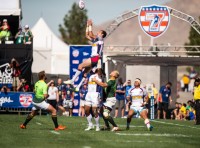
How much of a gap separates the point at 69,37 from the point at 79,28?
362 centimetres

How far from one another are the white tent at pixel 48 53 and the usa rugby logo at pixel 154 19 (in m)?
8.01

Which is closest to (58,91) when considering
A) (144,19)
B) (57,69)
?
(144,19)

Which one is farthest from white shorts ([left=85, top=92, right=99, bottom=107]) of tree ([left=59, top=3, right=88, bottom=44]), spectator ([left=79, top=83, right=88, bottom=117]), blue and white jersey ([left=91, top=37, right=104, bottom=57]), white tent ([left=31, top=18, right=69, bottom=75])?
tree ([left=59, top=3, right=88, bottom=44])

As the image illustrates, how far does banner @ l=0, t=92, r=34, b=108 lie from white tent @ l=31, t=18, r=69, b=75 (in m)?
10.1

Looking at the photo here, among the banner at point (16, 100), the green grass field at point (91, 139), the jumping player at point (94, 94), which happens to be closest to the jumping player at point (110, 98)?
the jumping player at point (94, 94)

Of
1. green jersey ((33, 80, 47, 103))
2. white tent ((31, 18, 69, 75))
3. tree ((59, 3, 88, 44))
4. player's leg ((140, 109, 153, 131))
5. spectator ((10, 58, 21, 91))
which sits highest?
tree ((59, 3, 88, 44))

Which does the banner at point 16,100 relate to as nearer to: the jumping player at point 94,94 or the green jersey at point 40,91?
the jumping player at point 94,94

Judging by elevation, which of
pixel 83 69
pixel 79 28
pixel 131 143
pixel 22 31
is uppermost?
pixel 79 28

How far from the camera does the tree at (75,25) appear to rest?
128 metres

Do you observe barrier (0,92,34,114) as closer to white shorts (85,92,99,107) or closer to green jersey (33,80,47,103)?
white shorts (85,92,99,107)

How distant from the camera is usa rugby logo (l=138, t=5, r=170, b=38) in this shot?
43.0 metres

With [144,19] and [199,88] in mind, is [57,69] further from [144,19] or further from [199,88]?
[199,88]

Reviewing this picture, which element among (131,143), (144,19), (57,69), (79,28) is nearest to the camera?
(131,143)

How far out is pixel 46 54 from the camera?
48875 mm
